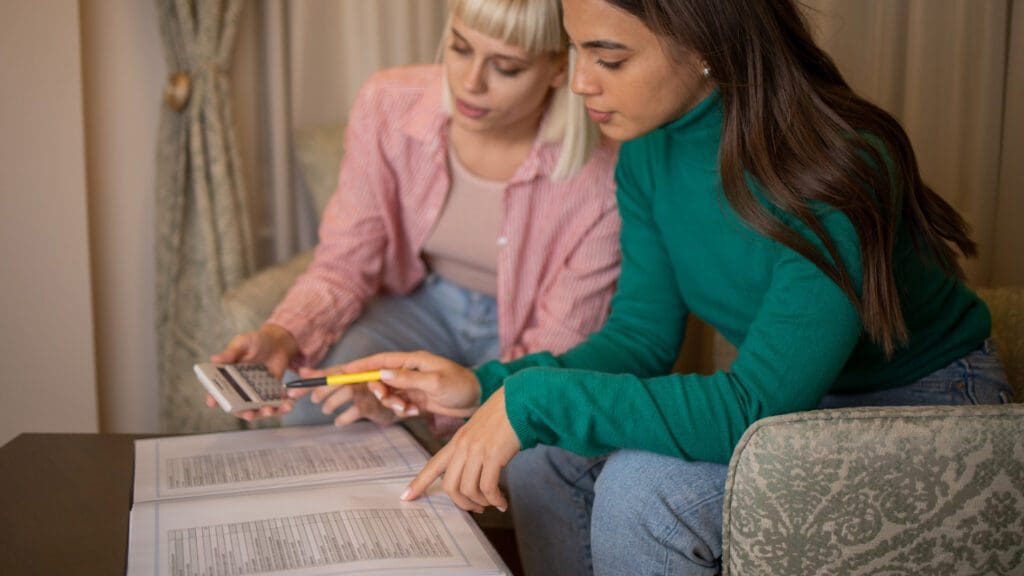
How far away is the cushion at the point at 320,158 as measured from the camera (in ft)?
6.35

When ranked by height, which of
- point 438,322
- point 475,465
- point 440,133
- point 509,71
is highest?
point 509,71

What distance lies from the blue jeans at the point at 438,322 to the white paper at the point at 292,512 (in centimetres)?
Answer: 41

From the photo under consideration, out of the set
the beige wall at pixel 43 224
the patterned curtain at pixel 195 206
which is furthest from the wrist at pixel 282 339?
the beige wall at pixel 43 224

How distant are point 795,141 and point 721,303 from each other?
0.77ft

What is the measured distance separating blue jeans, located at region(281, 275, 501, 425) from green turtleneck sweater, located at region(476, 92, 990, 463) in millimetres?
367

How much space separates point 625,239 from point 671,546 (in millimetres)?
472

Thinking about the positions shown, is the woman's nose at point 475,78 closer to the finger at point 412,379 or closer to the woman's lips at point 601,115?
the woman's lips at point 601,115

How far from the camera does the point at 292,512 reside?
902 millimetres

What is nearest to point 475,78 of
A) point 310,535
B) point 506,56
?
point 506,56

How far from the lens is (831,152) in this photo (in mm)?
992

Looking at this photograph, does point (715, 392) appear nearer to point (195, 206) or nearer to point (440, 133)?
point (440, 133)

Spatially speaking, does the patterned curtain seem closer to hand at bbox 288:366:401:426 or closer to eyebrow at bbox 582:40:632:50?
hand at bbox 288:366:401:426

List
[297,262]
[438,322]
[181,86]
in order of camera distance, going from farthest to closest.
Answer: [181,86] → [297,262] → [438,322]

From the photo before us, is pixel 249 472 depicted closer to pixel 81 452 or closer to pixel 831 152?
pixel 81 452
